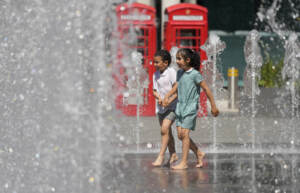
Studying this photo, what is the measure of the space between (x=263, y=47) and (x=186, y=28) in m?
6.20

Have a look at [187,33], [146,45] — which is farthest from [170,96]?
[187,33]

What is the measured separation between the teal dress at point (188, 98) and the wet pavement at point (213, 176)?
569mm

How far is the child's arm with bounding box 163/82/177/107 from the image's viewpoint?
7195 mm

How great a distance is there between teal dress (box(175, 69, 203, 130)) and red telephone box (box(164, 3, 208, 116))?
7.41 metres

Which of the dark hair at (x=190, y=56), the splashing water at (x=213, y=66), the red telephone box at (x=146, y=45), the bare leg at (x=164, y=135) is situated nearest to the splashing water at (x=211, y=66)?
the splashing water at (x=213, y=66)

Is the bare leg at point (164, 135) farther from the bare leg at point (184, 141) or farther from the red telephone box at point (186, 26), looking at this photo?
the red telephone box at point (186, 26)

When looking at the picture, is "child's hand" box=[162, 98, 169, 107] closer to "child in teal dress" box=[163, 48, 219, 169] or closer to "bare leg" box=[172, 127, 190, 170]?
"child in teal dress" box=[163, 48, 219, 169]

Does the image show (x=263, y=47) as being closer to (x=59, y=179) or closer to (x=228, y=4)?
(x=228, y=4)

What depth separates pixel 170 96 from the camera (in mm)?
7398

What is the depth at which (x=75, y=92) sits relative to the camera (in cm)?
479

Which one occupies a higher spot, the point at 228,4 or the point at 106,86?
the point at 228,4

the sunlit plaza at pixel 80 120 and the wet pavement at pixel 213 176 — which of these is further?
the wet pavement at pixel 213 176

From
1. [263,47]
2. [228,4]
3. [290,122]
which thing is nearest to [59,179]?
[290,122]

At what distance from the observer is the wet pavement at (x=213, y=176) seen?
5875 millimetres
